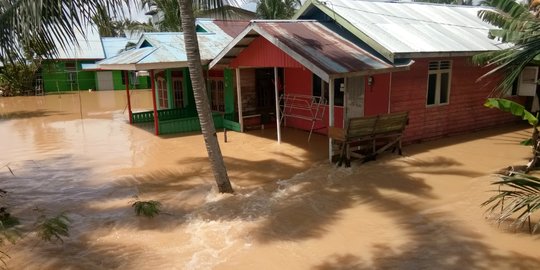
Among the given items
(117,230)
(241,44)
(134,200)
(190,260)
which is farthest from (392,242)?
(241,44)

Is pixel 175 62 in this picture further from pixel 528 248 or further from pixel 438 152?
pixel 528 248

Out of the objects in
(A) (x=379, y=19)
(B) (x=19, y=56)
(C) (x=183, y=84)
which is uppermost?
(A) (x=379, y=19)

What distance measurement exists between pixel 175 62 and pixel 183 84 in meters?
3.82

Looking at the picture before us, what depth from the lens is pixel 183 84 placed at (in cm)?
1903

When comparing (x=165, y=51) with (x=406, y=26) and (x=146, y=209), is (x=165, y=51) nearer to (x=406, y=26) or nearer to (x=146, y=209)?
(x=406, y=26)

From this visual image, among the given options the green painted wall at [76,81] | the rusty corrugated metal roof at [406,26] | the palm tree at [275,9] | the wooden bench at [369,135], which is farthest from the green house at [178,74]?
the green painted wall at [76,81]

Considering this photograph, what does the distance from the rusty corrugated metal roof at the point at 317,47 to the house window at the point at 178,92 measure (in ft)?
19.6

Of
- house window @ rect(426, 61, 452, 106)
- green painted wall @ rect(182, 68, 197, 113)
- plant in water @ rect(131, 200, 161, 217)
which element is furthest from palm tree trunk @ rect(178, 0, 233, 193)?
green painted wall @ rect(182, 68, 197, 113)

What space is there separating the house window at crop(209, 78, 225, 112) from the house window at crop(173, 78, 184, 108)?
1.82 metres

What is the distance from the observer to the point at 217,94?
1791 cm

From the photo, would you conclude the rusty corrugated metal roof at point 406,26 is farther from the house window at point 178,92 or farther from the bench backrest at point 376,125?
the house window at point 178,92

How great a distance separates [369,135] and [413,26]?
503 centimetres

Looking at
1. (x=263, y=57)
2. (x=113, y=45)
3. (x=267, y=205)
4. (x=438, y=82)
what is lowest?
(x=267, y=205)

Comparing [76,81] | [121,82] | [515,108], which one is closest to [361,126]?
[515,108]
